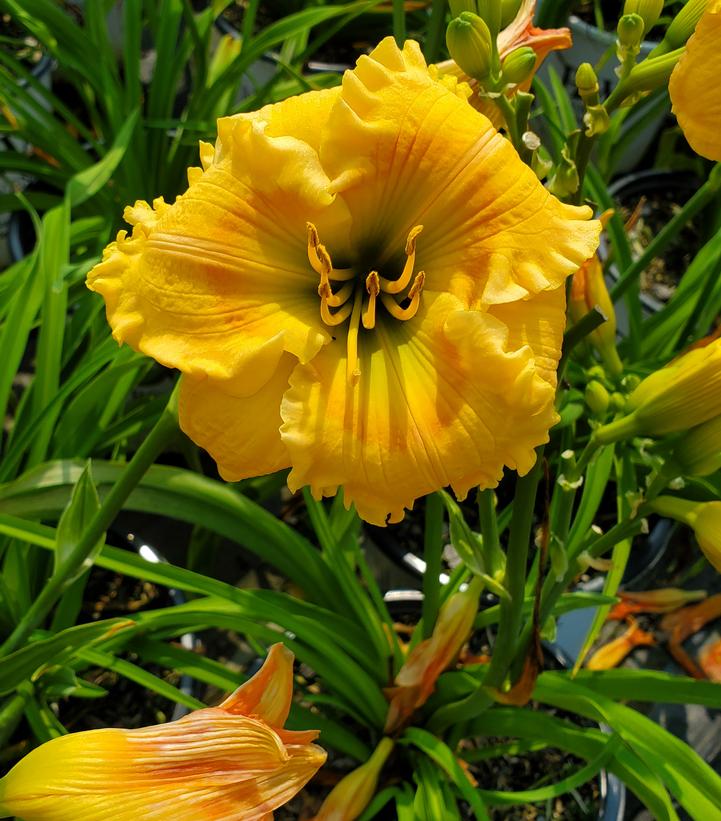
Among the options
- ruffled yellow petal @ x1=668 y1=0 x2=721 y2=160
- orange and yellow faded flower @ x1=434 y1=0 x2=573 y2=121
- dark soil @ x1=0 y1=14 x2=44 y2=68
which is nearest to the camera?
ruffled yellow petal @ x1=668 y1=0 x2=721 y2=160

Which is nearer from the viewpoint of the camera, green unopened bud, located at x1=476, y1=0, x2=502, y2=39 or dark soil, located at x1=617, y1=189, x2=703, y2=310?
green unopened bud, located at x1=476, y1=0, x2=502, y2=39

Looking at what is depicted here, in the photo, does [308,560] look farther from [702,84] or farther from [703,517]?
[702,84]

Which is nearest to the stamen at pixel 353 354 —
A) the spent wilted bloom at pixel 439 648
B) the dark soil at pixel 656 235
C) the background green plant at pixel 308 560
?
the background green plant at pixel 308 560

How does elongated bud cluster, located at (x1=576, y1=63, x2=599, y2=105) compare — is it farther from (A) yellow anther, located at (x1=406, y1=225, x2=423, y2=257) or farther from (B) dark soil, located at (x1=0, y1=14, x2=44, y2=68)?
(B) dark soil, located at (x1=0, y1=14, x2=44, y2=68)

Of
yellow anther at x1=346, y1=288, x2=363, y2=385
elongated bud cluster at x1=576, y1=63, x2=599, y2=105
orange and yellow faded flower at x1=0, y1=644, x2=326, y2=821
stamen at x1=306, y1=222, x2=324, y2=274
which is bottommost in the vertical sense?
orange and yellow faded flower at x1=0, y1=644, x2=326, y2=821

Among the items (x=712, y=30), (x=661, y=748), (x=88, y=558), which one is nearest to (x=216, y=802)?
(x=88, y=558)

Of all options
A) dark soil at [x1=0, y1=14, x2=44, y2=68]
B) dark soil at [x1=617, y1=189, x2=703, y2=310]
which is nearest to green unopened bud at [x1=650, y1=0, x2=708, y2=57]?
dark soil at [x1=617, y1=189, x2=703, y2=310]

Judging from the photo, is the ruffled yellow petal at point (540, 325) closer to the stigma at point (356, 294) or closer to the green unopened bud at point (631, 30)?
the stigma at point (356, 294)
